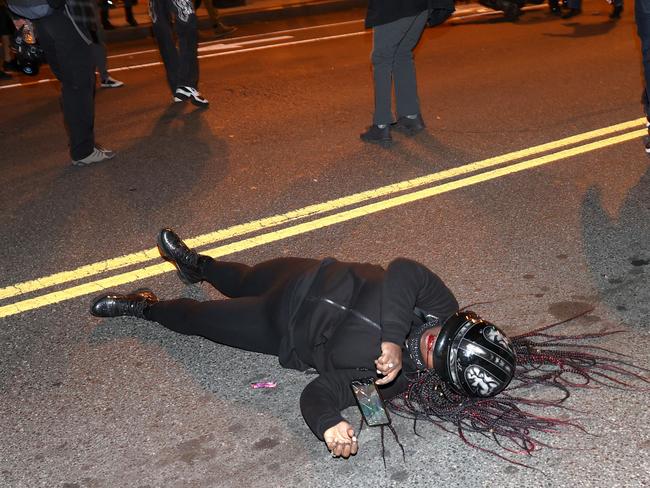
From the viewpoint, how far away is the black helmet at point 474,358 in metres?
3.41

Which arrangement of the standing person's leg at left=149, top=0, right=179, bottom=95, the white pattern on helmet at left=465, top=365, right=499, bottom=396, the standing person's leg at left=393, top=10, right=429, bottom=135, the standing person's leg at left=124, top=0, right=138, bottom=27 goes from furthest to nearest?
the standing person's leg at left=124, top=0, right=138, bottom=27
the standing person's leg at left=149, top=0, right=179, bottom=95
the standing person's leg at left=393, top=10, right=429, bottom=135
the white pattern on helmet at left=465, top=365, right=499, bottom=396

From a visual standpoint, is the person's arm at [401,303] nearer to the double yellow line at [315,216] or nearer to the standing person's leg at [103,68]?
the double yellow line at [315,216]

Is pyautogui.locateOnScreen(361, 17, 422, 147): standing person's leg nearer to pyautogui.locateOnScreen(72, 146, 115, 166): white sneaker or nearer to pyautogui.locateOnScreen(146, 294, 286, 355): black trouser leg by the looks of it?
pyautogui.locateOnScreen(72, 146, 115, 166): white sneaker

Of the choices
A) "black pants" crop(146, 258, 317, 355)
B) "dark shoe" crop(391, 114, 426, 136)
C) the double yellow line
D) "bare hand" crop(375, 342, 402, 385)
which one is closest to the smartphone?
"bare hand" crop(375, 342, 402, 385)

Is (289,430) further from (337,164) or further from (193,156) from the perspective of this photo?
(193,156)

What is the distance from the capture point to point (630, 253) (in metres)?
4.96

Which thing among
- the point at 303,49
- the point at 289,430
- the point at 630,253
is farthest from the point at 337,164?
the point at 303,49

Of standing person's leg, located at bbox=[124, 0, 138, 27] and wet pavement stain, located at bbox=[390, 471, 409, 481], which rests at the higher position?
standing person's leg, located at bbox=[124, 0, 138, 27]

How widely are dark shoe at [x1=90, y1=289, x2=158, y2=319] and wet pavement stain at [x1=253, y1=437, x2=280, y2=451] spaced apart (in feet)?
3.84

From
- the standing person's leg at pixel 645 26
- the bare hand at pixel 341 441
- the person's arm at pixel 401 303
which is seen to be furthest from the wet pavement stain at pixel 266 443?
the standing person's leg at pixel 645 26

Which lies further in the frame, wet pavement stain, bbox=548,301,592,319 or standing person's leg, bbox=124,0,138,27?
standing person's leg, bbox=124,0,138,27

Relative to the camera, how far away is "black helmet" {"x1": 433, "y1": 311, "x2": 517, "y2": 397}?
3408 mm

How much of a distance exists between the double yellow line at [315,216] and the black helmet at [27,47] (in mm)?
2239

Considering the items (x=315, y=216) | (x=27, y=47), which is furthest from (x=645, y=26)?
(x=27, y=47)
